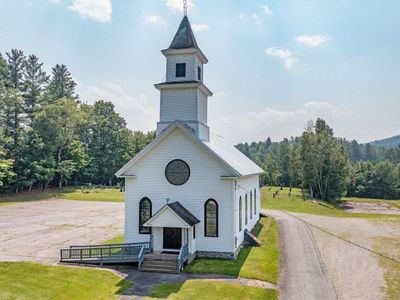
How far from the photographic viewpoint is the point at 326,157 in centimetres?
5644

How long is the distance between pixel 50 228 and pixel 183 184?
14966mm

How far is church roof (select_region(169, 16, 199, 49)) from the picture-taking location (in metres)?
22.8

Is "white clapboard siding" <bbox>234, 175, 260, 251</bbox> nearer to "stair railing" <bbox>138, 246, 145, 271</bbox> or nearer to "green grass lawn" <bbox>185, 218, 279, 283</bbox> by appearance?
"green grass lawn" <bbox>185, 218, 279, 283</bbox>

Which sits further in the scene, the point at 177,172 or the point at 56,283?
the point at 177,172

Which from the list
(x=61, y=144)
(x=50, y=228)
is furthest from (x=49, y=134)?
(x=50, y=228)

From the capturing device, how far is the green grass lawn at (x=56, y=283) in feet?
45.3

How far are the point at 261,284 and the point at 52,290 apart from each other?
9119 millimetres

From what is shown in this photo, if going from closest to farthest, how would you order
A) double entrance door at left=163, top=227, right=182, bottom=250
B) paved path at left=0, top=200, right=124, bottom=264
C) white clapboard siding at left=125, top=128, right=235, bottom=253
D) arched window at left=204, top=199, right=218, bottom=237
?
double entrance door at left=163, top=227, right=182, bottom=250, white clapboard siding at left=125, top=128, right=235, bottom=253, arched window at left=204, top=199, right=218, bottom=237, paved path at left=0, top=200, right=124, bottom=264

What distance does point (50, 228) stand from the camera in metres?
28.5

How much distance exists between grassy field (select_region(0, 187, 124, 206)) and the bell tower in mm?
32568

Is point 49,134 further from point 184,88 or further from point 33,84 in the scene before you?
point 184,88

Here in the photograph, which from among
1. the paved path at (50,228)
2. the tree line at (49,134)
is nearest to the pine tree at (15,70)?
the tree line at (49,134)

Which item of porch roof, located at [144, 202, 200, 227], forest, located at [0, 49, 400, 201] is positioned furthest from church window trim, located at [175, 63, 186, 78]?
forest, located at [0, 49, 400, 201]

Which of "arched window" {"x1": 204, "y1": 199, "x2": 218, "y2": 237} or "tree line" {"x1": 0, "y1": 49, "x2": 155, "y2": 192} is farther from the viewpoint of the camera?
"tree line" {"x1": 0, "y1": 49, "x2": 155, "y2": 192}
